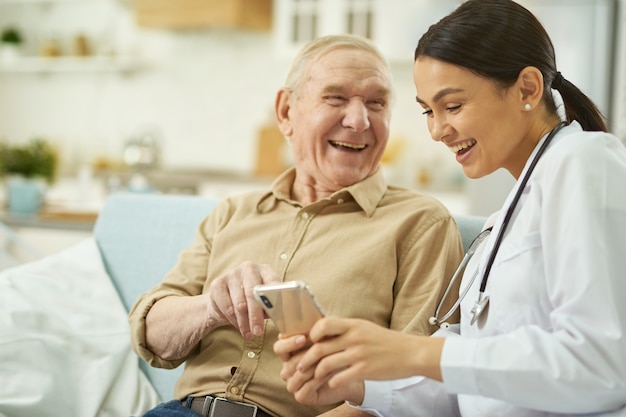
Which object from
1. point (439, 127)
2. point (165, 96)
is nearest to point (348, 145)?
point (439, 127)

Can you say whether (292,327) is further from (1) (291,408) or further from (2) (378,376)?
(1) (291,408)

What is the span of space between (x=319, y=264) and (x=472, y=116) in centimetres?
56

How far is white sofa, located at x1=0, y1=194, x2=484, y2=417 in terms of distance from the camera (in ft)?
5.53

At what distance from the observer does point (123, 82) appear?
638cm

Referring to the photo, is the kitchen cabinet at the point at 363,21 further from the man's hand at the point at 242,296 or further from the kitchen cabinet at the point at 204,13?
the man's hand at the point at 242,296

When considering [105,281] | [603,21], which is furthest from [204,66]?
[105,281]

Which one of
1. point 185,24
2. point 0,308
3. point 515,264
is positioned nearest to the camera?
point 515,264

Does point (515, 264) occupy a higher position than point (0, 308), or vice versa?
point (515, 264)

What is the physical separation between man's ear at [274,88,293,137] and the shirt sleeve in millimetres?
971

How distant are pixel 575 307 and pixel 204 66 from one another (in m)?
5.39

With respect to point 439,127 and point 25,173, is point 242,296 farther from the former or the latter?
point 25,173

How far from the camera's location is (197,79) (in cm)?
615

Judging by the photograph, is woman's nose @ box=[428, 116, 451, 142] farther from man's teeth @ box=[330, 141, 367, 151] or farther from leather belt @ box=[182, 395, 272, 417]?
leather belt @ box=[182, 395, 272, 417]

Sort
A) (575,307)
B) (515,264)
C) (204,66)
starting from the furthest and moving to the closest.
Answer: (204,66)
(515,264)
(575,307)
